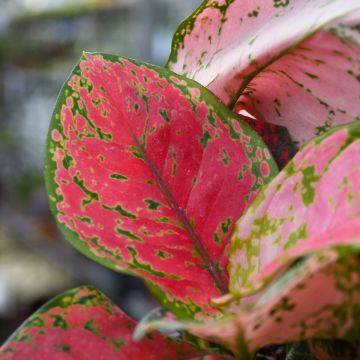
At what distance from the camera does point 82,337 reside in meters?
0.30

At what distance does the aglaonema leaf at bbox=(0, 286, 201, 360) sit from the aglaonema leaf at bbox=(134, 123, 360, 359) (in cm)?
6

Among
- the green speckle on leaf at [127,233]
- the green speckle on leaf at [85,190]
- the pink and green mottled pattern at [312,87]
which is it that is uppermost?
the pink and green mottled pattern at [312,87]

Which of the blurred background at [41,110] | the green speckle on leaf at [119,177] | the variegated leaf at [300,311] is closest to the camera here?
the variegated leaf at [300,311]

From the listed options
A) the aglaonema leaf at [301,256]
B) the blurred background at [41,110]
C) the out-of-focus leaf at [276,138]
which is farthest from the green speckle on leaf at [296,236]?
the blurred background at [41,110]

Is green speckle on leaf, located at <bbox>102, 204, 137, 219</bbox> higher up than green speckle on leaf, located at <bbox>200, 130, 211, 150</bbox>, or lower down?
lower down

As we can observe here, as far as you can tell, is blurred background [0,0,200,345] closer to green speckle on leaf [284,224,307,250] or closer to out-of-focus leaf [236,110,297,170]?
out-of-focus leaf [236,110,297,170]

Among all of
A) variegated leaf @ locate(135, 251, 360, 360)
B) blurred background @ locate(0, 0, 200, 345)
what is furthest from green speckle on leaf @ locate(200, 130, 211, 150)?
blurred background @ locate(0, 0, 200, 345)

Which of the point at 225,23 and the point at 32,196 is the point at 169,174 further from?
the point at 32,196

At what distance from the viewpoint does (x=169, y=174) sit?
0.30m

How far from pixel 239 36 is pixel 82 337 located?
163mm

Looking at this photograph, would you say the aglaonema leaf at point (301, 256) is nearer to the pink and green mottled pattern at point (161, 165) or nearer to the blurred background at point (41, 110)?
the pink and green mottled pattern at point (161, 165)

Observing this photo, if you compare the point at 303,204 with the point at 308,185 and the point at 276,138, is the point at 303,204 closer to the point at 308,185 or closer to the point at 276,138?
the point at 308,185

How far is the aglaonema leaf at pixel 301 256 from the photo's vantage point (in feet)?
0.60

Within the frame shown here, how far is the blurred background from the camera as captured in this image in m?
2.46
